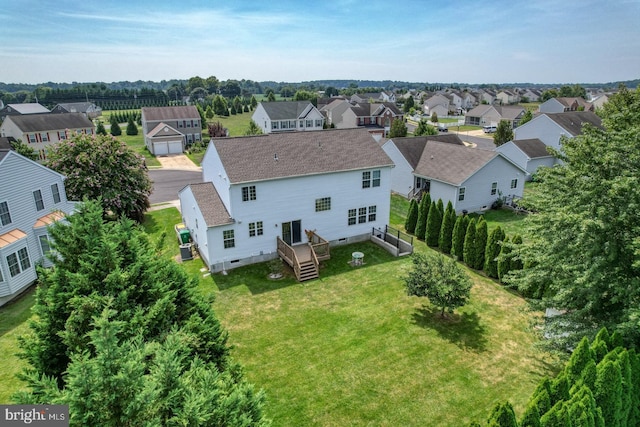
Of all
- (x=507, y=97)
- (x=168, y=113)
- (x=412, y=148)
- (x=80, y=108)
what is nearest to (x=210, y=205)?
(x=412, y=148)

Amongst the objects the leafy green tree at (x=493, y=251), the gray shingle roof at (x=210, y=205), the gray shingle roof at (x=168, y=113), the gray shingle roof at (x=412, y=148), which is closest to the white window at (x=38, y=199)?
the gray shingle roof at (x=210, y=205)

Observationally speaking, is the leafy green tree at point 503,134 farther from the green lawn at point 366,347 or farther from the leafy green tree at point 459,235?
the green lawn at point 366,347

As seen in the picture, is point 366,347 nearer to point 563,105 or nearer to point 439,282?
point 439,282

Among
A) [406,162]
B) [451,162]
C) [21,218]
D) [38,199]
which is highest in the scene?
[451,162]

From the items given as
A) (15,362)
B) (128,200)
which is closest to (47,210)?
(128,200)

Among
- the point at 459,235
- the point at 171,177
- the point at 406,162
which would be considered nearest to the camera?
the point at 459,235

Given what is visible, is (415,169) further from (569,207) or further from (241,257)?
(569,207)

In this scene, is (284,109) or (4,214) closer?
(4,214)
